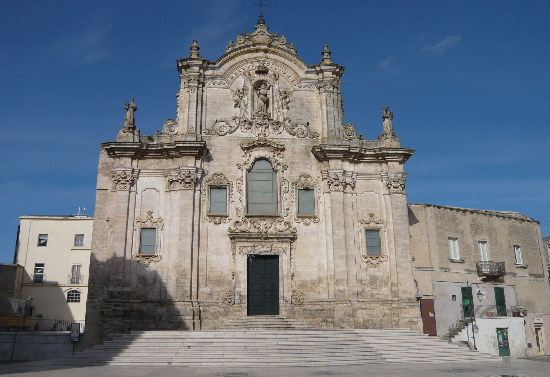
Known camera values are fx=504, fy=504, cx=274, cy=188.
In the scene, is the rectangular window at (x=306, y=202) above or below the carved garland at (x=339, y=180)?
below

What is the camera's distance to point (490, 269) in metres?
29.3

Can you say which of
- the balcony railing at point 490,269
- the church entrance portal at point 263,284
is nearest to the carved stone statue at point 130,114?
the church entrance portal at point 263,284

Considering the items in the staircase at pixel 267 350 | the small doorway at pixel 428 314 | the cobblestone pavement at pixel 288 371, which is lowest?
the cobblestone pavement at pixel 288 371

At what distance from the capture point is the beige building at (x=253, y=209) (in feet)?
71.9

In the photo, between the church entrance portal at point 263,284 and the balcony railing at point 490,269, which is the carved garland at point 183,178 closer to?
the church entrance portal at point 263,284

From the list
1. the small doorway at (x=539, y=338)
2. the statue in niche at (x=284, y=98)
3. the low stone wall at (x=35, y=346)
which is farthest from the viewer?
the small doorway at (x=539, y=338)

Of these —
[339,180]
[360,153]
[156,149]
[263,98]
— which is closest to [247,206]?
[339,180]

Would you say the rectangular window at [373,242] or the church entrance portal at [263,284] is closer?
the church entrance portal at [263,284]

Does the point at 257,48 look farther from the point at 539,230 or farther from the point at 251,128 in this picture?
the point at 539,230

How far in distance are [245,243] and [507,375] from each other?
39.2 feet

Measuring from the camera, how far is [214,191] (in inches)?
920

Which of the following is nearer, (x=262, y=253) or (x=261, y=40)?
(x=262, y=253)

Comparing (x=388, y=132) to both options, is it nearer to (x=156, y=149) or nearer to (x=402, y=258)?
(x=402, y=258)

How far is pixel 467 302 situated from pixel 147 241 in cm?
1782
